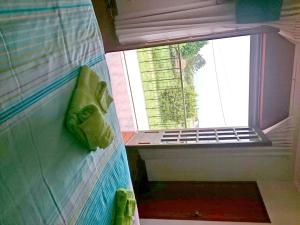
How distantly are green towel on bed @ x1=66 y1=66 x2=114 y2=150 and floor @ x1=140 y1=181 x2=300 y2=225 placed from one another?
147cm

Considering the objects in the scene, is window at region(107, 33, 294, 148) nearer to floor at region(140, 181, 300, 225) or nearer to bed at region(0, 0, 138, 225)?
floor at region(140, 181, 300, 225)

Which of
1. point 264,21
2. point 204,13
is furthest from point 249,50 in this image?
point 204,13

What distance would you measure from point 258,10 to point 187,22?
452mm

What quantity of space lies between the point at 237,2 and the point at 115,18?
87cm

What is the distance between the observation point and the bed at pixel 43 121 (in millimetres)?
457

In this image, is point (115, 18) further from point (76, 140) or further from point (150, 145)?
point (76, 140)

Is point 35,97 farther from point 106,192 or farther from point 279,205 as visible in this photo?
point 279,205

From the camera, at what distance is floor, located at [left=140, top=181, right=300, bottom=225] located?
1.73m

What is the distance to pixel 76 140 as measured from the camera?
2.24 feet

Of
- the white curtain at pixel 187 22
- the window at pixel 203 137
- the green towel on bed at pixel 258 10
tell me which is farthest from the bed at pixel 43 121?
the window at pixel 203 137

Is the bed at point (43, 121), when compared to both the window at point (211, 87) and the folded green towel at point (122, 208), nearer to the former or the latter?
the folded green towel at point (122, 208)

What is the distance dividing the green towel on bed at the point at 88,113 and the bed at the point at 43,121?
0.02m

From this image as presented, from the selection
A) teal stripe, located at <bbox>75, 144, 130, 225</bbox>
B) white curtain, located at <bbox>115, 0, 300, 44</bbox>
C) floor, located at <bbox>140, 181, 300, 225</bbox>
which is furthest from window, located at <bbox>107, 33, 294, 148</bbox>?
teal stripe, located at <bbox>75, 144, 130, 225</bbox>

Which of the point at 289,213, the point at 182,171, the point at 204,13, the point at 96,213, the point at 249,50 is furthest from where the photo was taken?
the point at 182,171
